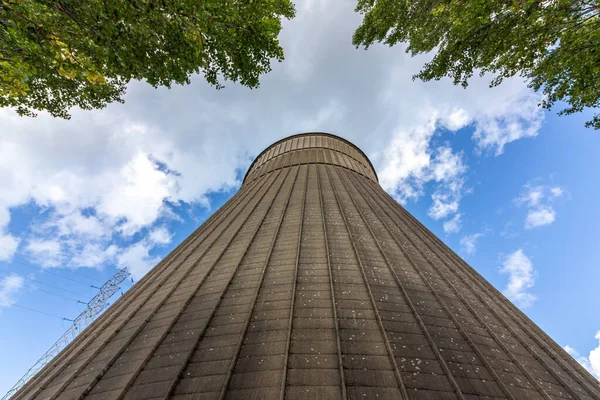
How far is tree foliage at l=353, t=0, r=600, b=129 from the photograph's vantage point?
536 cm

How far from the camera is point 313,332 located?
15.4 feet

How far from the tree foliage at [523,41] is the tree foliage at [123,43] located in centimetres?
472

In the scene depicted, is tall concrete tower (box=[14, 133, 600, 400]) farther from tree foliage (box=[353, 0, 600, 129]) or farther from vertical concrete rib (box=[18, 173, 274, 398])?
tree foliage (box=[353, 0, 600, 129])

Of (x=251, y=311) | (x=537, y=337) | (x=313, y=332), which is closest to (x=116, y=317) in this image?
(x=251, y=311)

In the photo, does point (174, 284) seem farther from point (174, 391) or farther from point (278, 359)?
point (278, 359)

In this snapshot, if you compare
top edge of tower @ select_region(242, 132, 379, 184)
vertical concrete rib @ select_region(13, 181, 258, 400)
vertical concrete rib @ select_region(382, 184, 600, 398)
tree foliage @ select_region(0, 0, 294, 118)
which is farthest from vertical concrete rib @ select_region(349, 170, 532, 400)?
top edge of tower @ select_region(242, 132, 379, 184)

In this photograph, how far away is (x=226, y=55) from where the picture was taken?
6668 mm

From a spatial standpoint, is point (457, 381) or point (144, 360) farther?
point (144, 360)

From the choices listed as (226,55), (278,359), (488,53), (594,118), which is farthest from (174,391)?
(594,118)

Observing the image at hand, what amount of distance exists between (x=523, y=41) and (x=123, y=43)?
352 inches

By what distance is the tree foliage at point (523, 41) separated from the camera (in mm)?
5363

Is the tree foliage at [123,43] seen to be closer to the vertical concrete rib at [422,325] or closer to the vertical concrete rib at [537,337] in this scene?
the vertical concrete rib at [422,325]

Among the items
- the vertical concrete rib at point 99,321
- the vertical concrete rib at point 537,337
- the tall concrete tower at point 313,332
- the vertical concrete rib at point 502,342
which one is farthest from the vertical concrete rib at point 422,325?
the vertical concrete rib at point 99,321

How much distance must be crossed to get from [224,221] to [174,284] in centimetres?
394
